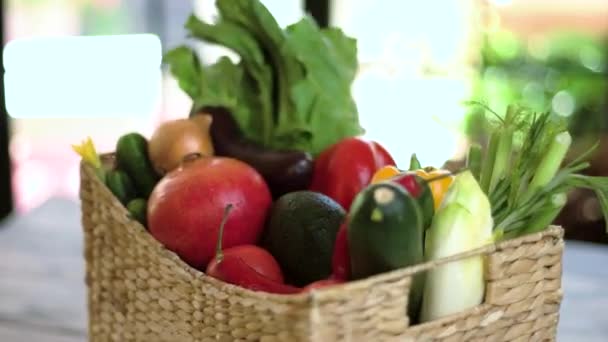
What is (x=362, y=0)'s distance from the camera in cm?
230

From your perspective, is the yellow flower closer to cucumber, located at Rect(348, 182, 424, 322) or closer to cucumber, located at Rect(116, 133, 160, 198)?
cucumber, located at Rect(116, 133, 160, 198)

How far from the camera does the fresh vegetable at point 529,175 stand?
613 millimetres

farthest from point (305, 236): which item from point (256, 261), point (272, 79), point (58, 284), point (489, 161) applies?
point (58, 284)

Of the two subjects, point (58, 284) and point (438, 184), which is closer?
point (438, 184)

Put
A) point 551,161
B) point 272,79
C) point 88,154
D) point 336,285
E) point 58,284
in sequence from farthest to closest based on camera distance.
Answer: point 58,284, point 272,79, point 88,154, point 551,161, point 336,285

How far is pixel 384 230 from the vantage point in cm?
51

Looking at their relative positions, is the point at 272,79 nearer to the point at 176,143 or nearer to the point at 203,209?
the point at 176,143

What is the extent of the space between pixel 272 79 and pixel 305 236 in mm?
292

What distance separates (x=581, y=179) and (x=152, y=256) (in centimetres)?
31

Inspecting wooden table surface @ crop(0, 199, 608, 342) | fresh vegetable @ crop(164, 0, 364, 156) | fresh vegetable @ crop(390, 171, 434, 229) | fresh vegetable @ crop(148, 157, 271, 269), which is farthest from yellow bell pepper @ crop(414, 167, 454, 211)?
wooden table surface @ crop(0, 199, 608, 342)

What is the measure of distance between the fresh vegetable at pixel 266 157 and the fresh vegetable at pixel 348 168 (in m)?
0.02

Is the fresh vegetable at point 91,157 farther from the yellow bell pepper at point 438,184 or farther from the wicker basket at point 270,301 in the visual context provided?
the yellow bell pepper at point 438,184

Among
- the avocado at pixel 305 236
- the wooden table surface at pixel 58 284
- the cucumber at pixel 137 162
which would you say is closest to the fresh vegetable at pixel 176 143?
the cucumber at pixel 137 162

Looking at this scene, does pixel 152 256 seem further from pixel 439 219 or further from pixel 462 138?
pixel 462 138
